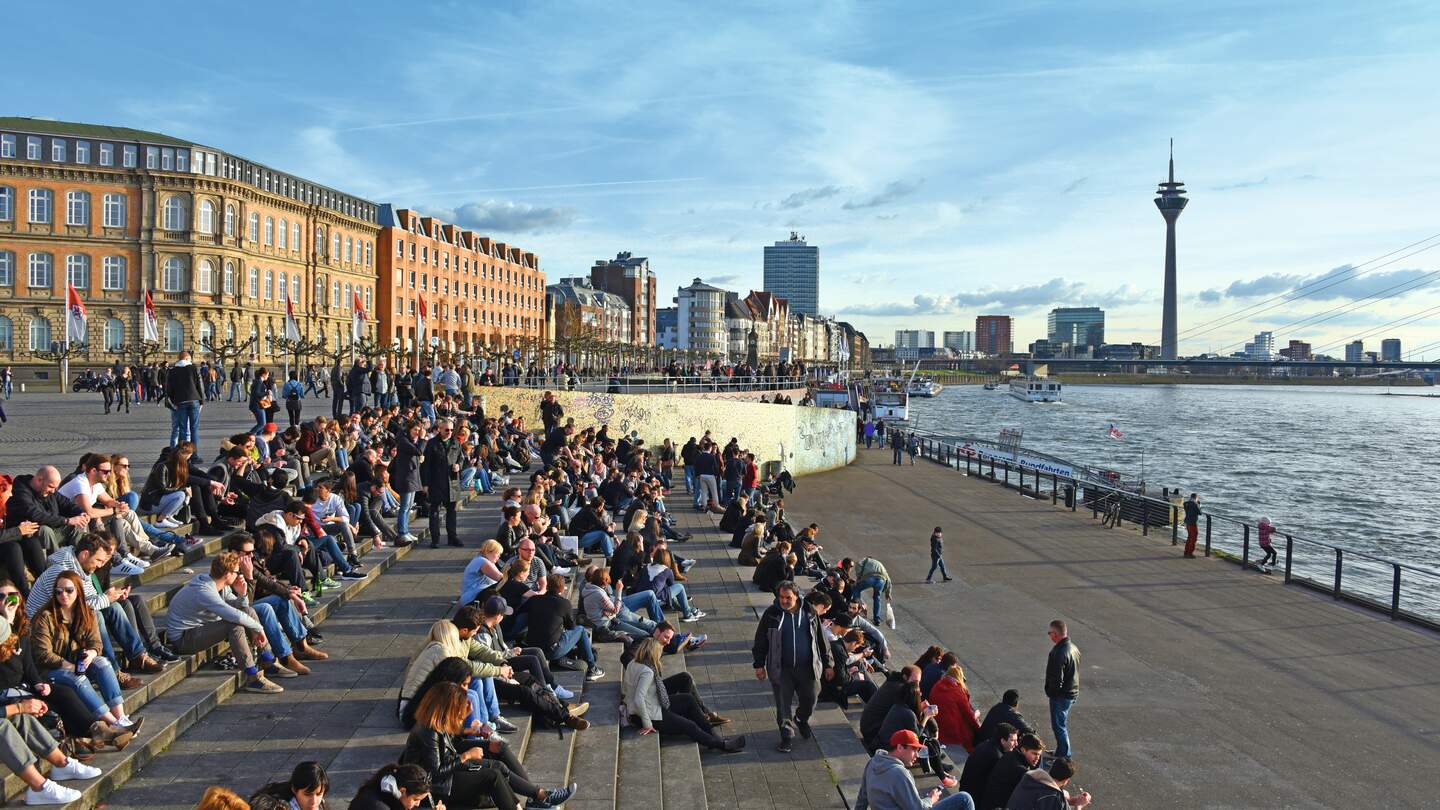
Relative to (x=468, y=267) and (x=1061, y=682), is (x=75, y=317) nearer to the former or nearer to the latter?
(x=1061, y=682)

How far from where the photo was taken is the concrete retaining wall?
29.3 m

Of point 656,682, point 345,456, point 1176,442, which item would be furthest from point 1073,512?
point 1176,442

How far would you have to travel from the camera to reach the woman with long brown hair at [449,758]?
6.17 metres

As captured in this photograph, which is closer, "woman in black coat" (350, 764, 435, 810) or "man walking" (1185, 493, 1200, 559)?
"woman in black coat" (350, 764, 435, 810)

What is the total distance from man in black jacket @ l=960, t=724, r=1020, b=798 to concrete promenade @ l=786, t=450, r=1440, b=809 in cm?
234

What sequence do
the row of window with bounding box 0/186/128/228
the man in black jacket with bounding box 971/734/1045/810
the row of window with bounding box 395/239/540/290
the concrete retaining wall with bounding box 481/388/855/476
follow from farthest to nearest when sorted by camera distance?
the row of window with bounding box 395/239/540/290, the row of window with bounding box 0/186/128/228, the concrete retaining wall with bounding box 481/388/855/476, the man in black jacket with bounding box 971/734/1045/810

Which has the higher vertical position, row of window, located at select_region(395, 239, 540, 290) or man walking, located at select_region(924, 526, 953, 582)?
row of window, located at select_region(395, 239, 540, 290)

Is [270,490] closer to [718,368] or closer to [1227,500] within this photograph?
[718,368]

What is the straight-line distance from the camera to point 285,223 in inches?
2308

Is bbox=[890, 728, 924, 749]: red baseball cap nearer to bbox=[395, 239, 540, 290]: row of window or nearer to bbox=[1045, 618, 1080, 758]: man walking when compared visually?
bbox=[1045, 618, 1080, 758]: man walking

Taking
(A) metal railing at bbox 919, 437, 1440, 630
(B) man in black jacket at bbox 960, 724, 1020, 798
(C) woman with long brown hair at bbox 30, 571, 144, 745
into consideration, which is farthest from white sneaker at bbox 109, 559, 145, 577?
(A) metal railing at bbox 919, 437, 1440, 630

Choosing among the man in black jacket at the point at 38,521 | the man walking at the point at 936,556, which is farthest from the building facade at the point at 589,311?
the man in black jacket at the point at 38,521

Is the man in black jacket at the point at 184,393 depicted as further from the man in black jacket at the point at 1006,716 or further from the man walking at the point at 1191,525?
the man walking at the point at 1191,525

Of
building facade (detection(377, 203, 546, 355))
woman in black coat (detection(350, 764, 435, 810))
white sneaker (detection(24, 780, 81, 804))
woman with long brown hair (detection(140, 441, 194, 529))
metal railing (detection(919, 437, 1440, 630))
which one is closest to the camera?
woman in black coat (detection(350, 764, 435, 810))
